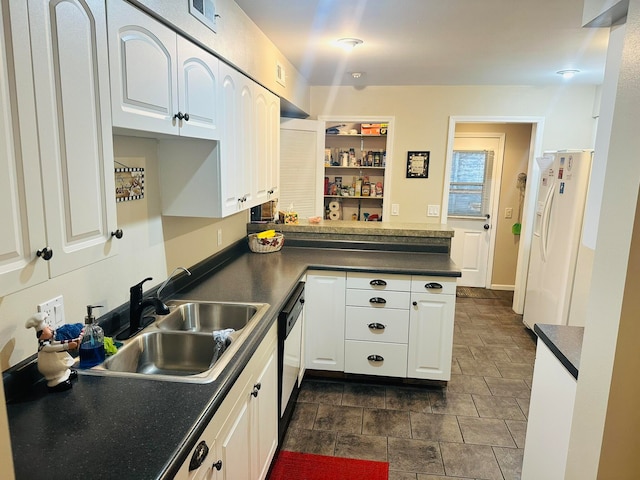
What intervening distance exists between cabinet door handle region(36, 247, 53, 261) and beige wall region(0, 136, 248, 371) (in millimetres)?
426

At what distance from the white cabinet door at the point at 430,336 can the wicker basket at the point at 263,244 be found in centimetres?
112

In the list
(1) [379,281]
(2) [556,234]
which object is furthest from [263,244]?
(2) [556,234]

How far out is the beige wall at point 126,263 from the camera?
4.16 feet

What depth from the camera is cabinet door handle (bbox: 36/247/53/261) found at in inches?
36.1

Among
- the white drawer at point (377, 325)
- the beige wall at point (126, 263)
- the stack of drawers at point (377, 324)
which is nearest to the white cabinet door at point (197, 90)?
the beige wall at point (126, 263)

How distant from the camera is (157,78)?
4.71ft

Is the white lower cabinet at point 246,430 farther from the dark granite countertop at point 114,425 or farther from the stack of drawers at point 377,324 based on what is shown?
the stack of drawers at point 377,324

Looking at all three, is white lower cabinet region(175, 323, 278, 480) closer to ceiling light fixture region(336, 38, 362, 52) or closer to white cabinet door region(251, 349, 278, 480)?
white cabinet door region(251, 349, 278, 480)

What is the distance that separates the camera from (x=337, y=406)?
2.84 metres

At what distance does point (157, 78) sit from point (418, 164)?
3.56m

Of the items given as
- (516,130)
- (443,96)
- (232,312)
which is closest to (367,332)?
(232,312)

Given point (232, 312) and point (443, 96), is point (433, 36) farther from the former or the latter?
point (232, 312)

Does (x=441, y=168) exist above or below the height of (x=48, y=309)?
above

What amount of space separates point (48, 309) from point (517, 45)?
123 inches
